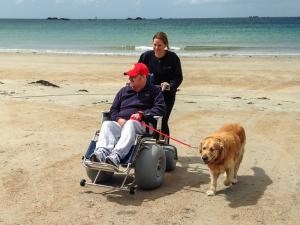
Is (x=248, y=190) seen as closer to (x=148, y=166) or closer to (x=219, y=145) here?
(x=219, y=145)

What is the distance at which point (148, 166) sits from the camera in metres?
5.84

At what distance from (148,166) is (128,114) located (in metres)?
0.78

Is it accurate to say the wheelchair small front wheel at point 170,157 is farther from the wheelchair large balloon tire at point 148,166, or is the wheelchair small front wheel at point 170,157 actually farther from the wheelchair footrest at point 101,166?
the wheelchair footrest at point 101,166

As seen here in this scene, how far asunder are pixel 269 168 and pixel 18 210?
3.43 metres

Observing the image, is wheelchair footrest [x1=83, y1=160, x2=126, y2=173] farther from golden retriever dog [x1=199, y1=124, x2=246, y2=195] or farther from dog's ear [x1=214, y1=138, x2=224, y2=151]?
dog's ear [x1=214, y1=138, x2=224, y2=151]

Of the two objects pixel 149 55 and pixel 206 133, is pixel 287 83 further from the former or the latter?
pixel 149 55

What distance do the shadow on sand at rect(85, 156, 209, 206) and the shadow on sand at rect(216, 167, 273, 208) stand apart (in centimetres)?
40

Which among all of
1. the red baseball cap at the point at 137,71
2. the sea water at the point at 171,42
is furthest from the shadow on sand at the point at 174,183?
the sea water at the point at 171,42

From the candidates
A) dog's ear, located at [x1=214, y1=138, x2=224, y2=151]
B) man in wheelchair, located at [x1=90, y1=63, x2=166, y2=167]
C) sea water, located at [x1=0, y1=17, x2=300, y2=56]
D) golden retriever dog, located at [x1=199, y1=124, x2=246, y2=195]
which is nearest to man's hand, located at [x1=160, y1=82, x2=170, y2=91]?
man in wheelchair, located at [x1=90, y1=63, x2=166, y2=167]

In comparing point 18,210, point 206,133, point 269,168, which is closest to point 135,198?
point 18,210

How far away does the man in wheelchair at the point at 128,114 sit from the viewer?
18.8 ft

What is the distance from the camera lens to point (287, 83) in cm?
1617

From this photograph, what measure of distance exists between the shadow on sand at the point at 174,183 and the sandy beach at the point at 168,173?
12 mm

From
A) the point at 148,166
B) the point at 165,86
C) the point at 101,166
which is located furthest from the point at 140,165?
the point at 165,86
